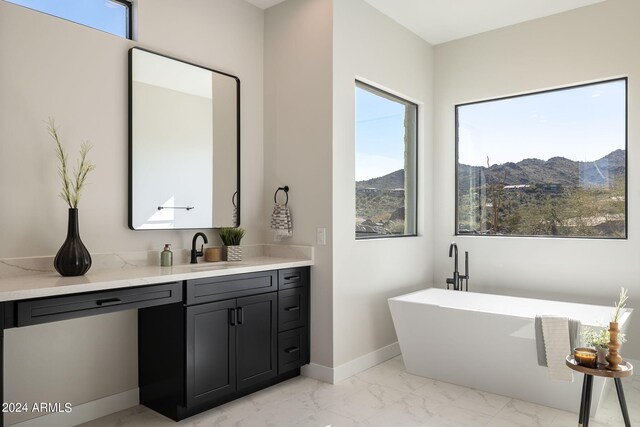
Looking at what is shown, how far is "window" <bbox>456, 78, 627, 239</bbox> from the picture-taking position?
387 centimetres

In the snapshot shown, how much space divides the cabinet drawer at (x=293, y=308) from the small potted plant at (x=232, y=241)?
1.43 feet

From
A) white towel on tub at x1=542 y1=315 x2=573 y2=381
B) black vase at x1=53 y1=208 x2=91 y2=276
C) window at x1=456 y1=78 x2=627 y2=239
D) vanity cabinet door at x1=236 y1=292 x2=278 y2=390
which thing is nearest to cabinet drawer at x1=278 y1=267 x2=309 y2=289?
vanity cabinet door at x1=236 y1=292 x2=278 y2=390

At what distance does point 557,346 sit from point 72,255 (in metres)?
2.83

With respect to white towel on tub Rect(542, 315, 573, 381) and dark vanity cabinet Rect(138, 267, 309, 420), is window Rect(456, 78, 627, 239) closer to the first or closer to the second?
white towel on tub Rect(542, 315, 573, 381)

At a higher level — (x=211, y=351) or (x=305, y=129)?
(x=305, y=129)

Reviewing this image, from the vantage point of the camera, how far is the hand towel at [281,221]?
12.0 feet

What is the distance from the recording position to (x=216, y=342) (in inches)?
114

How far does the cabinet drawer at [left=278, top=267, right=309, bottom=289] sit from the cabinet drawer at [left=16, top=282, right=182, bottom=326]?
0.85 m

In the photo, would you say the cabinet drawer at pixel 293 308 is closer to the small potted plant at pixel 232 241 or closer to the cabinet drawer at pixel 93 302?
the small potted plant at pixel 232 241

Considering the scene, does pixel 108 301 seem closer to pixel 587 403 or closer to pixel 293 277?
pixel 293 277

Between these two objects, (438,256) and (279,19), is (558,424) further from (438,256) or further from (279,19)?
(279,19)

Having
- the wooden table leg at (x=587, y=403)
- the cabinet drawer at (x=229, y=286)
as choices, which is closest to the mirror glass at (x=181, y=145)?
the cabinet drawer at (x=229, y=286)

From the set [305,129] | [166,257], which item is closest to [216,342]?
[166,257]

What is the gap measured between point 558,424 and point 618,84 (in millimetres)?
2765
